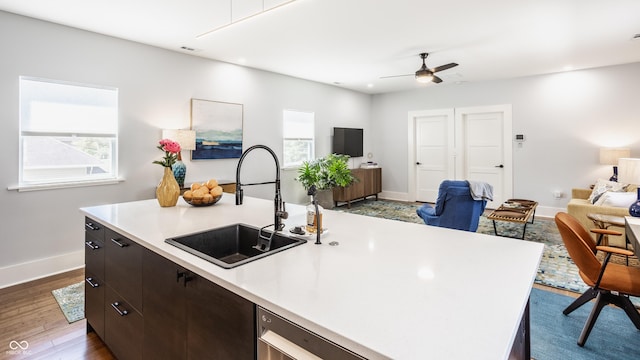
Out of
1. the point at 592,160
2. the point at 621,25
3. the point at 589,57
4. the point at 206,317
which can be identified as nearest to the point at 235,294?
the point at 206,317

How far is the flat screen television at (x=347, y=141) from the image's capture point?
23.5 ft

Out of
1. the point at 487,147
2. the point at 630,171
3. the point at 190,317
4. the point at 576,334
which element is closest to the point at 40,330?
the point at 190,317

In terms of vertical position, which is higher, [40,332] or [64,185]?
[64,185]

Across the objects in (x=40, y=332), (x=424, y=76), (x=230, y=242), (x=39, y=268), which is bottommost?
(x=40, y=332)

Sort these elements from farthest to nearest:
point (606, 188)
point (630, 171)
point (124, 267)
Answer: point (606, 188) < point (630, 171) < point (124, 267)

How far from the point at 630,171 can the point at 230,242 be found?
3749 millimetres

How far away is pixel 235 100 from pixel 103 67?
6.04 ft

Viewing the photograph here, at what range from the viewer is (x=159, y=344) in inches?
57.6

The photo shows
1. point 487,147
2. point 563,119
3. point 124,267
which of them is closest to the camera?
point 124,267

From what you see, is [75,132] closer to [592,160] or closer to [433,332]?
[433,332]

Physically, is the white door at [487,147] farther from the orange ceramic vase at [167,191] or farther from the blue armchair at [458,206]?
the orange ceramic vase at [167,191]

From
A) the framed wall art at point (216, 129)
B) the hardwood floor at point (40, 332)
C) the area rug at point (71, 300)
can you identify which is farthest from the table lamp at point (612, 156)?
the area rug at point (71, 300)

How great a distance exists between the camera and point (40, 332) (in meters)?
2.34

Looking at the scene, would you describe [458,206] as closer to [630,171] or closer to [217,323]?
[630,171]
